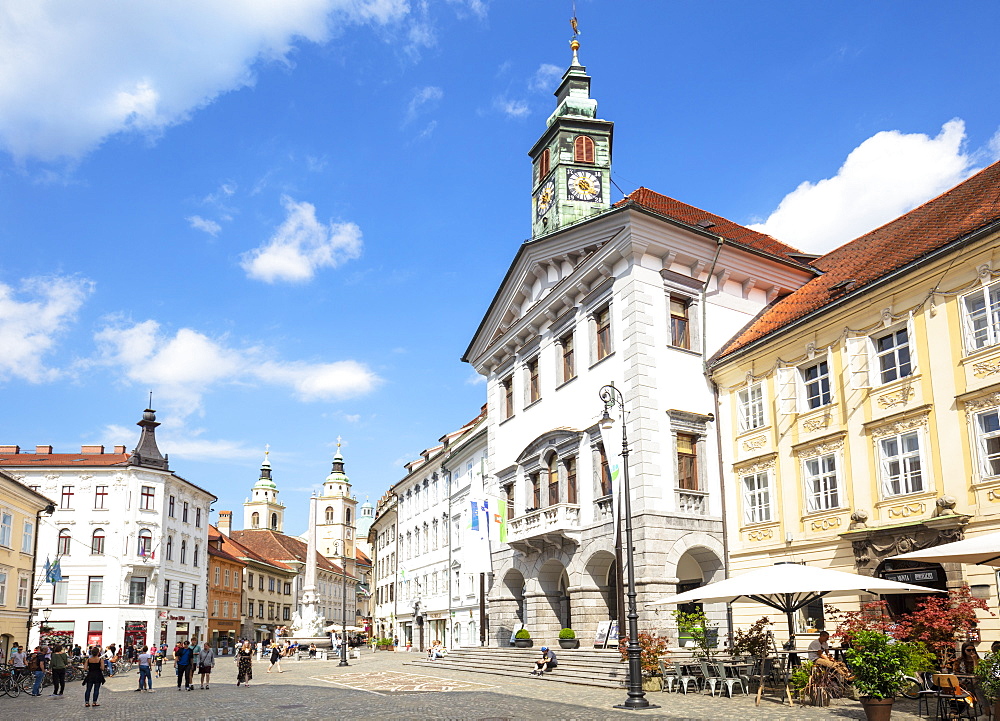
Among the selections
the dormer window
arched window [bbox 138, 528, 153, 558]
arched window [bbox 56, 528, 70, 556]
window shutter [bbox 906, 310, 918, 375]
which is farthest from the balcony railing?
arched window [bbox 56, 528, 70, 556]

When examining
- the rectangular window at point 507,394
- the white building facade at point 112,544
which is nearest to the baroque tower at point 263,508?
the white building facade at point 112,544

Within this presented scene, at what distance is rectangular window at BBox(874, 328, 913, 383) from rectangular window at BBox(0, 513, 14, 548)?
127 feet

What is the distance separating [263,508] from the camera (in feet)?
442

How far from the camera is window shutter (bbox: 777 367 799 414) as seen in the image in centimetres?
2544

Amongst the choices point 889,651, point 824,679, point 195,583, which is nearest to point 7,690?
point 824,679

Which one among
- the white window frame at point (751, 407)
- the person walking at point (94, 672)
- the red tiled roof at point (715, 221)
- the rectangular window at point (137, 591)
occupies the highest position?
the red tiled roof at point (715, 221)

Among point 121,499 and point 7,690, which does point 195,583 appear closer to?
point 121,499

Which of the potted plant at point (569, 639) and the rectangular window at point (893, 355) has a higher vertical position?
the rectangular window at point (893, 355)

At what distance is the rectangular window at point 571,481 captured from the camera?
1232 inches

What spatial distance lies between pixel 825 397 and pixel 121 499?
167ft

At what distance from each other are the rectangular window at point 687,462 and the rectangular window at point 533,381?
8.34 metres

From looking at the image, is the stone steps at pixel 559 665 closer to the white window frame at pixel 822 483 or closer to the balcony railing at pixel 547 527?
the balcony railing at pixel 547 527

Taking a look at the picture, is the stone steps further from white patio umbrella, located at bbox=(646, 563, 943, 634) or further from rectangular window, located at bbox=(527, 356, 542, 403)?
rectangular window, located at bbox=(527, 356, 542, 403)

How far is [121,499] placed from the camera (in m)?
61.2
